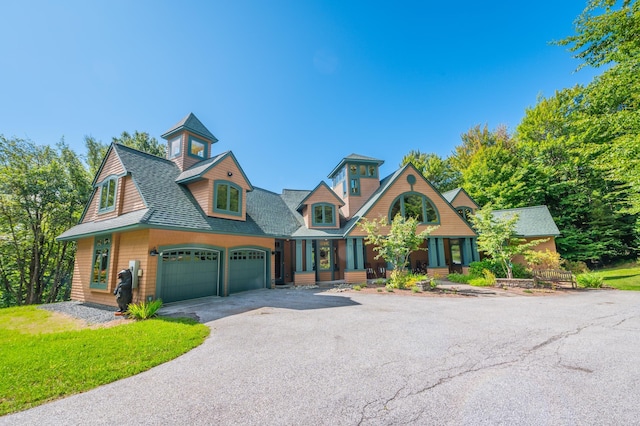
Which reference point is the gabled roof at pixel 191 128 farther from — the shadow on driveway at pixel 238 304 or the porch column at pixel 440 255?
the porch column at pixel 440 255

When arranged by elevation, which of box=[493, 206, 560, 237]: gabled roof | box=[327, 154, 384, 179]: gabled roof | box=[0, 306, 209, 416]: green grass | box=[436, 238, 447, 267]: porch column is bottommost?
box=[0, 306, 209, 416]: green grass

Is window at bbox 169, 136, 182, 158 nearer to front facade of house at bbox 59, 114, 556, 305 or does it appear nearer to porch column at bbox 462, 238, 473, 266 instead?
front facade of house at bbox 59, 114, 556, 305

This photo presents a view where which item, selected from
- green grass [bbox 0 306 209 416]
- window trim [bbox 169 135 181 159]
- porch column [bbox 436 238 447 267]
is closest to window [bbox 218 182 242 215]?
window trim [bbox 169 135 181 159]

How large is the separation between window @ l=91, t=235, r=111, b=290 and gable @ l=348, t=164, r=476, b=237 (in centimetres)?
1492

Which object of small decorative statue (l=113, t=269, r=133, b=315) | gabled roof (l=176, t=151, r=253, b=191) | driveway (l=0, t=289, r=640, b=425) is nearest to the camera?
driveway (l=0, t=289, r=640, b=425)

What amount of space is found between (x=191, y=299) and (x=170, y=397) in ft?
26.7

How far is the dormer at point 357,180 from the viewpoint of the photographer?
19859 millimetres

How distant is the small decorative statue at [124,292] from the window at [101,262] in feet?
7.25

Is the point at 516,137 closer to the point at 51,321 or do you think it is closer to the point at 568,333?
the point at 568,333

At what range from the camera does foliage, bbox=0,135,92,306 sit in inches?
613

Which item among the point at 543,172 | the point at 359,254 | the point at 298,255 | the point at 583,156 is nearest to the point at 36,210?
the point at 298,255

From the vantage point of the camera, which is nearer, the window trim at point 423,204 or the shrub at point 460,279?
the shrub at point 460,279

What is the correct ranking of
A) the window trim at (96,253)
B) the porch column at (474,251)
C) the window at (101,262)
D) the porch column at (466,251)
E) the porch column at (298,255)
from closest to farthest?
the window trim at (96,253), the window at (101,262), the porch column at (298,255), the porch column at (466,251), the porch column at (474,251)

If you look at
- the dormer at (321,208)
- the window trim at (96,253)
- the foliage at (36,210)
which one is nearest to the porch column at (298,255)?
the dormer at (321,208)
